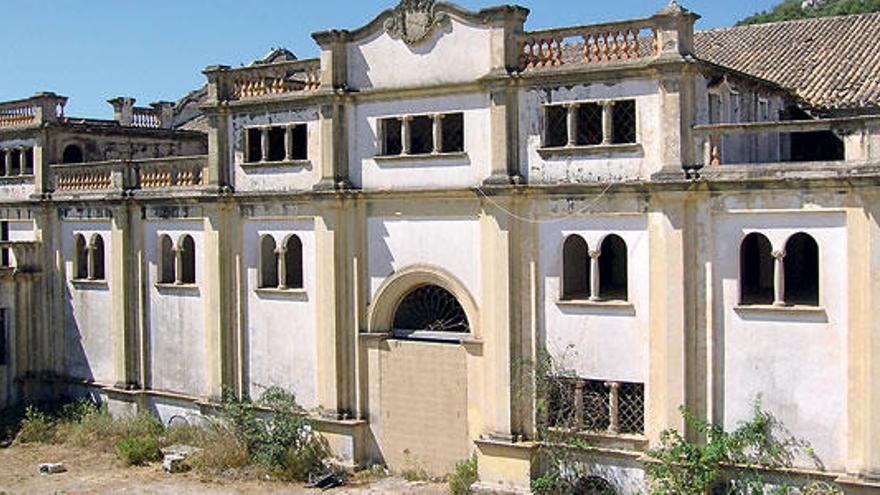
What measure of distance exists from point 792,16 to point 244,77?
41218mm

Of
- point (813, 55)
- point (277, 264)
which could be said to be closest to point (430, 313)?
point (277, 264)

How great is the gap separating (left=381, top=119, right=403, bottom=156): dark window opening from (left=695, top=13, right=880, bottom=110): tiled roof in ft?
25.3

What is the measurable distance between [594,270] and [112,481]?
1174 cm

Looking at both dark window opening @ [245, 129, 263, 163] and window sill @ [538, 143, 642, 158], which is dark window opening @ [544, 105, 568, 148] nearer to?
window sill @ [538, 143, 642, 158]

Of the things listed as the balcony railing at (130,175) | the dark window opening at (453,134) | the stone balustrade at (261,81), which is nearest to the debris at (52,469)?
the balcony railing at (130,175)

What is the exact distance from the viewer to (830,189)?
16.4 metres

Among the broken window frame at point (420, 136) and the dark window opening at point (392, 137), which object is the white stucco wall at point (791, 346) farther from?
the dark window opening at point (392, 137)

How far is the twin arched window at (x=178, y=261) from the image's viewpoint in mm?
25234

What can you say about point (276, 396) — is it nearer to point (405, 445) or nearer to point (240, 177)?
point (405, 445)

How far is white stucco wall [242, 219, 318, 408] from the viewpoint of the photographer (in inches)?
890

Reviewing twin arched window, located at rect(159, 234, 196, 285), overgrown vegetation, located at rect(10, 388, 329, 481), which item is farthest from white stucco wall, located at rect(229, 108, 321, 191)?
overgrown vegetation, located at rect(10, 388, 329, 481)

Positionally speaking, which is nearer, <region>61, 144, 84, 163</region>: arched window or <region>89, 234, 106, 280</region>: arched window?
<region>89, 234, 106, 280</region>: arched window

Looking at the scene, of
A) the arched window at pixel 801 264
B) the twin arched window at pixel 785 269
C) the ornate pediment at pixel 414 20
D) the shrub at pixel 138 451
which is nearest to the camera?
the twin arched window at pixel 785 269

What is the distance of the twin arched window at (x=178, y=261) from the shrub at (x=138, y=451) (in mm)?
Result: 3860
